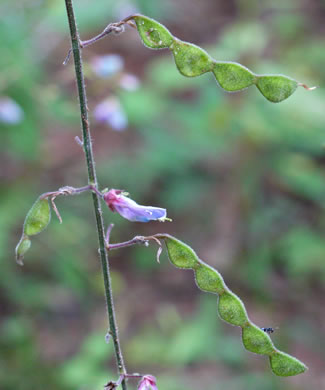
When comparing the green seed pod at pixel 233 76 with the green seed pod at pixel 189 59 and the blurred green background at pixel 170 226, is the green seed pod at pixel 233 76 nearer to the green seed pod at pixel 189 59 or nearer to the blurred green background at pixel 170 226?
the green seed pod at pixel 189 59

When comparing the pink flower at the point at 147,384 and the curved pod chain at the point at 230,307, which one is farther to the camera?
the pink flower at the point at 147,384

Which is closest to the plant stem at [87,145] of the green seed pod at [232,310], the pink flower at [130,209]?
the pink flower at [130,209]

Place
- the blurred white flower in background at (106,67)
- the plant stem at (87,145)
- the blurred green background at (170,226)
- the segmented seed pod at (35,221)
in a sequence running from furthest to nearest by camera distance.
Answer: the blurred green background at (170,226), the blurred white flower in background at (106,67), the segmented seed pod at (35,221), the plant stem at (87,145)

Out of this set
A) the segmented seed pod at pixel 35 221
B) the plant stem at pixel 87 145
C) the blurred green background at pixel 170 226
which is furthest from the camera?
the blurred green background at pixel 170 226

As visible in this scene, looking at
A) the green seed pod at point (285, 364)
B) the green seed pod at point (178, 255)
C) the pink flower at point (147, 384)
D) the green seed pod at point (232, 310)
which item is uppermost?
→ the green seed pod at point (178, 255)

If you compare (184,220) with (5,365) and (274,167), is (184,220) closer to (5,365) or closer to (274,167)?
(274,167)

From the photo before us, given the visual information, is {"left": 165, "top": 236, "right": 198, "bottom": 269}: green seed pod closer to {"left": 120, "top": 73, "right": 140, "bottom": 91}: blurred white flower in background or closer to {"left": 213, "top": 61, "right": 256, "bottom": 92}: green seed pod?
{"left": 213, "top": 61, "right": 256, "bottom": 92}: green seed pod

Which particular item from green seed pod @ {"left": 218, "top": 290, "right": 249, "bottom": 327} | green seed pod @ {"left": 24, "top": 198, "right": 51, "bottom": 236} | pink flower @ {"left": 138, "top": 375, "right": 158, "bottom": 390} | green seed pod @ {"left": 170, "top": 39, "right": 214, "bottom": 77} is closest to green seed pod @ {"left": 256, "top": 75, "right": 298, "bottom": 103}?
green seed pod @ {"left": 170, "top": 39, "right": 214, "bottom": 77}
